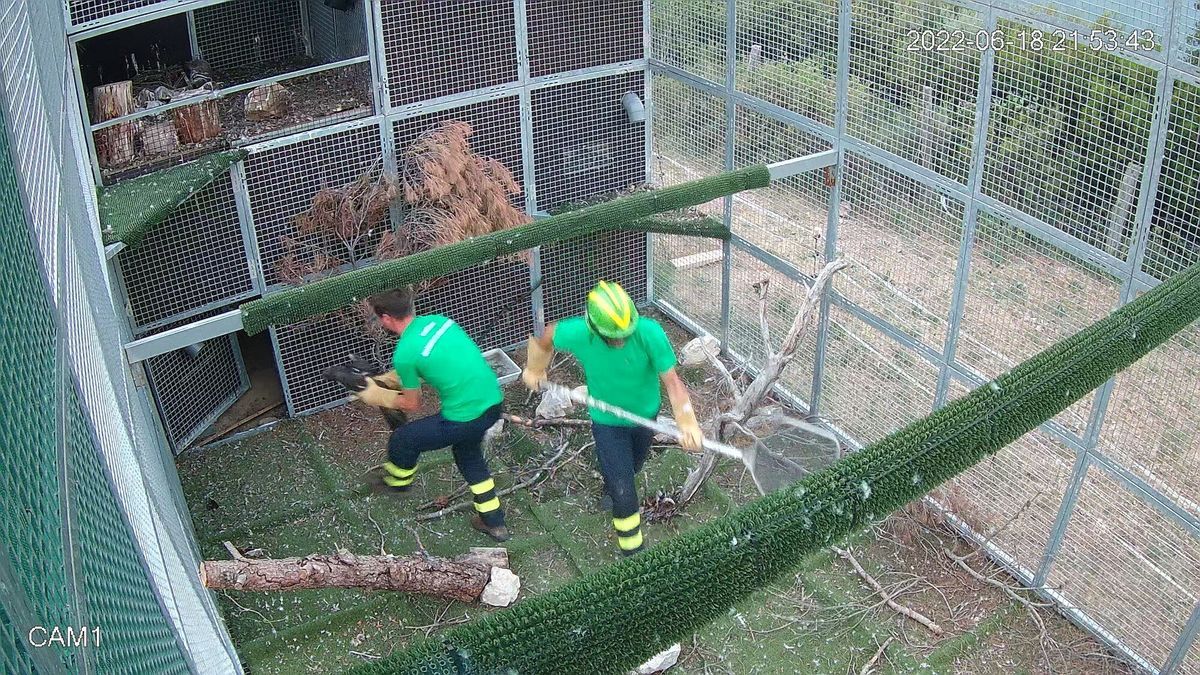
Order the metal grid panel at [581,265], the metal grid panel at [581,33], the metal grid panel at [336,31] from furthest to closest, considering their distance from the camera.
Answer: the metal grid panel at [581,265] → the metal grid panel at [581,33] → the metal grid panel at [336,31]

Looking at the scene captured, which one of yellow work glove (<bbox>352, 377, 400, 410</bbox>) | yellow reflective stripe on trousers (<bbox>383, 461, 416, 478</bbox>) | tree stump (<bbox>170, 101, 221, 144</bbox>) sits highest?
tree stump (<bbox>170, 101, 221, 144</bbox>)

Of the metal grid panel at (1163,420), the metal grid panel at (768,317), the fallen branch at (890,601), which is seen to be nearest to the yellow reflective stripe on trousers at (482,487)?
the fallen branch at (890,601)

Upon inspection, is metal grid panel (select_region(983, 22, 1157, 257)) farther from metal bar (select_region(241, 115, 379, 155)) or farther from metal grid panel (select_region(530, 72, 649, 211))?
metal bar (select_region(241, 115, 379, 155))

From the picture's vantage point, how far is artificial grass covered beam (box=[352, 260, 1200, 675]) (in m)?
2.71

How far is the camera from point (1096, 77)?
16.5 feet

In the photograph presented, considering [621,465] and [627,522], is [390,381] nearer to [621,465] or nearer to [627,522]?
[621,465]

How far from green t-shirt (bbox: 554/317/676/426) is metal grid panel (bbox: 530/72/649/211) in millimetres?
2918

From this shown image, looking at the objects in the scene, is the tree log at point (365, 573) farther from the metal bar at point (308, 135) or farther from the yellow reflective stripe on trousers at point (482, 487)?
the metal bar at point (308, 135)

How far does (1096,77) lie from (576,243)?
4.37 metres

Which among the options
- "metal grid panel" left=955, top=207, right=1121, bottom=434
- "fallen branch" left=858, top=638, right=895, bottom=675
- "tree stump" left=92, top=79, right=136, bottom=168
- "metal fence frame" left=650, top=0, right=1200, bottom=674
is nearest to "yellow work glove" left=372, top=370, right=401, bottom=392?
"tree stump" left=92, top=79, right=136, bottom=168

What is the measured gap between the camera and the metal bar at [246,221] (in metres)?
7.10

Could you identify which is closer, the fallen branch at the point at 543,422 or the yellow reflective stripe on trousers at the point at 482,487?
the yellow reflective stripe on trousers at the point at 482,487

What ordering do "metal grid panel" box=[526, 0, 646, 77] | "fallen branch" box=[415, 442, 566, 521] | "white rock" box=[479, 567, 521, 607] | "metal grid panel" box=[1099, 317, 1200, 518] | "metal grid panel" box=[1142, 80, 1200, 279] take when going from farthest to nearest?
"metal grid panel" box=[526, 0, 646, 77] < "fallen branch" box=[415, 442, 566, 521] < "white rock" box=[479, 567, 521, 607] < "metal grid panel" box=[1099, 317, 1200, 518] < "metal grid panel" box=[1142, 80, 1200, 279]

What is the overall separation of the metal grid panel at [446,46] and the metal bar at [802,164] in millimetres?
2178
